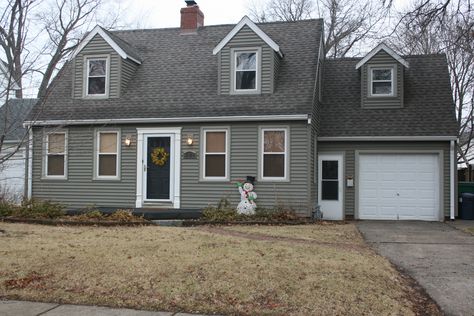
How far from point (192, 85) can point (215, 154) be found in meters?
2.64

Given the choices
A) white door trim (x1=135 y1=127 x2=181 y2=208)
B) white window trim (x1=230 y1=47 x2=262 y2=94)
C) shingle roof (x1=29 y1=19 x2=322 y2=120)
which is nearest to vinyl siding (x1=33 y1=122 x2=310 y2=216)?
white door trim (x1=135 y1=127 x2=181 y2=208)

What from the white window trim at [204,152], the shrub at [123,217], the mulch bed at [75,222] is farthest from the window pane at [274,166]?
the shrub at [123,217]

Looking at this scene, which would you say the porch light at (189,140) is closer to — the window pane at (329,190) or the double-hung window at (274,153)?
the double-hung window at (274,153)

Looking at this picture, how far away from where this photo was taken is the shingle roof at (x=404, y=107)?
16.1m

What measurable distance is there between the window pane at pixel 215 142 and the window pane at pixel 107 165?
3.14 m

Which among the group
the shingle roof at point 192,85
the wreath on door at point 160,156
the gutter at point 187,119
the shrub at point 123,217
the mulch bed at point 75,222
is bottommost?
the mulch bed at point 75,222

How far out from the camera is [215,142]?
619 inches

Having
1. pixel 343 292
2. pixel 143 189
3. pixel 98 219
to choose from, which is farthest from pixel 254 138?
pixel 343 292

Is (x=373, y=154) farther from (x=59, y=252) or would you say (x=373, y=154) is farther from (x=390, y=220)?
(x=59, y=252)

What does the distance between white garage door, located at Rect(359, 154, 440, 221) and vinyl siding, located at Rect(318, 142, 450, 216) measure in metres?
0.24

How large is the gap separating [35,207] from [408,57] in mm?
13358

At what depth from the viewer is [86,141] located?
16.6 m

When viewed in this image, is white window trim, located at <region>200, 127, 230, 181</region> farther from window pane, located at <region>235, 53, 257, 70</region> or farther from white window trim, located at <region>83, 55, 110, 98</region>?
white window trim, located at <region>83, 55, 110, 98</region>

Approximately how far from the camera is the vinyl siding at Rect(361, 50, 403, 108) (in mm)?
16844
